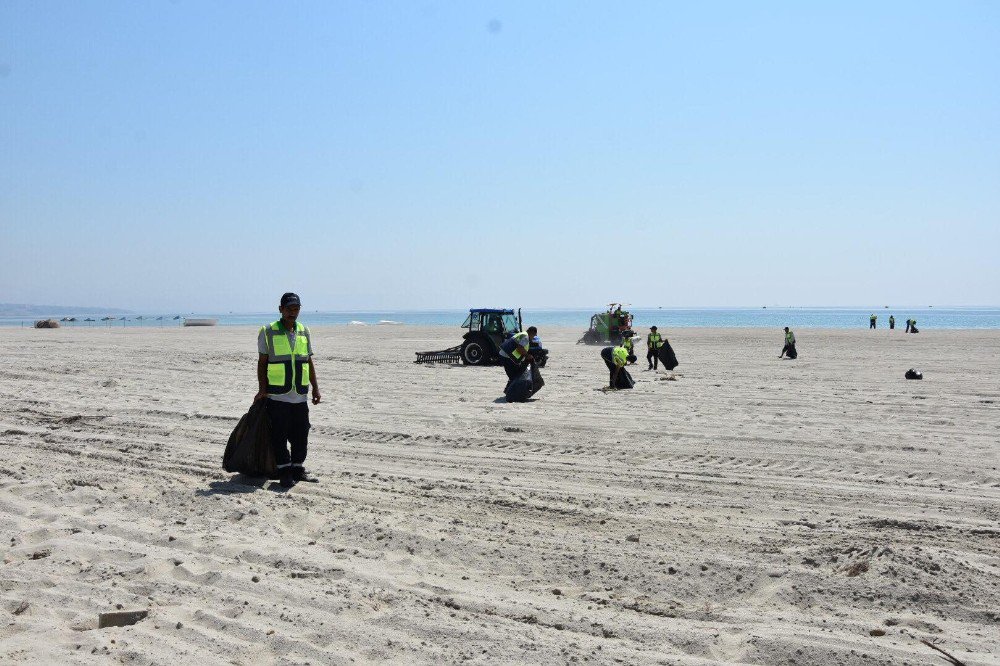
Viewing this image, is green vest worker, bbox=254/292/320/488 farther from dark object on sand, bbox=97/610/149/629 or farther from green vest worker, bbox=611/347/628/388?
green vest worker, bbox=611/347/628/388

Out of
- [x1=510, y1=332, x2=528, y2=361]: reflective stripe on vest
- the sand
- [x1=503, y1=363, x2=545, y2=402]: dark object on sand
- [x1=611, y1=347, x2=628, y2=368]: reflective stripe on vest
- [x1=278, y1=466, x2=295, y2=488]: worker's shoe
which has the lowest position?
the sand

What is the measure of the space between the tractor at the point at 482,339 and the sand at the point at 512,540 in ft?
34.4

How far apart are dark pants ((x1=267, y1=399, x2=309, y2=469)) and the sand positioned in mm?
313

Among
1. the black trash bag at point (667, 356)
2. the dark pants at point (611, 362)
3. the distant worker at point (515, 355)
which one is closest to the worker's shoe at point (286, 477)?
the distant worker at point (515, 355)

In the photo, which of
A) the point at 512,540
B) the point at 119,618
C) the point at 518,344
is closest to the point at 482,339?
the point at 518,344

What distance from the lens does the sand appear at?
A: 367 centimetres

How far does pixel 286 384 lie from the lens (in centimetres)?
674

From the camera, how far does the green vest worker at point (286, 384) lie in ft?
22.0

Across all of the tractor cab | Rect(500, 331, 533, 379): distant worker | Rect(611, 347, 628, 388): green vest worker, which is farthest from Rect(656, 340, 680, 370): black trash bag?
Rect(500, 331, 533, 379): distant worker

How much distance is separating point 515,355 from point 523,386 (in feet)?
2.29

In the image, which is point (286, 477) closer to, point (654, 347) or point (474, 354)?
point (654, 347)

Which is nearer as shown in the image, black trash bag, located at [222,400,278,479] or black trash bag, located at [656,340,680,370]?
black trash bag, located at [222,400,278,479]

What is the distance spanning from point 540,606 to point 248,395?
401 inches

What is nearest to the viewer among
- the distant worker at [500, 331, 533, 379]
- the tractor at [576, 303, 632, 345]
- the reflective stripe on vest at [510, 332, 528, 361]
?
the distant worker at [500, 331, 533, 379]
